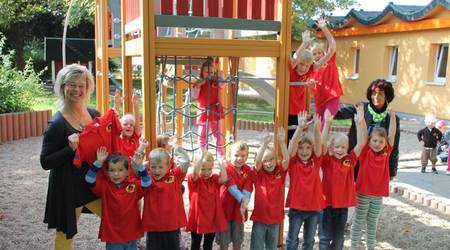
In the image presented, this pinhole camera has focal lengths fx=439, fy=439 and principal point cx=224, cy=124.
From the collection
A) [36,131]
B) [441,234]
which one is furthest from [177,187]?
[36,131]

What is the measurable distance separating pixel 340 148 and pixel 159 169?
1.50m

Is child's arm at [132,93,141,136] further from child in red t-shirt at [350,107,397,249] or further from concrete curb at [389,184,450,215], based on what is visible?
concrete curb at [389,184,450,215]

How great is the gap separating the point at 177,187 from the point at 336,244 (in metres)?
1.49

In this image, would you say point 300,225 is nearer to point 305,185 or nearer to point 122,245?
point 305,185

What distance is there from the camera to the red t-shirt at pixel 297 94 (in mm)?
4242

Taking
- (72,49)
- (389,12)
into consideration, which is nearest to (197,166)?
(389,12)

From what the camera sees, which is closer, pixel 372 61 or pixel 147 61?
pixel 147 61

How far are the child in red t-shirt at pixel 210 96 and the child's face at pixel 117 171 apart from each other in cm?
196

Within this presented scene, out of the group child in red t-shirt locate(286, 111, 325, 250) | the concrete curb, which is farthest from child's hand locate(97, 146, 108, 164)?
the concrete curb

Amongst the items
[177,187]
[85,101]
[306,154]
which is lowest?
[177,187]

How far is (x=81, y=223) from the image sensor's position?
188 inches

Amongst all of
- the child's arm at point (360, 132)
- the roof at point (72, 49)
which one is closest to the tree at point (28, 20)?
the roof at point (72, 49)

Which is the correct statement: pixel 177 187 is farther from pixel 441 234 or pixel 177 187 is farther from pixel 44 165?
pixel 441 234

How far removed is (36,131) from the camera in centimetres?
992
